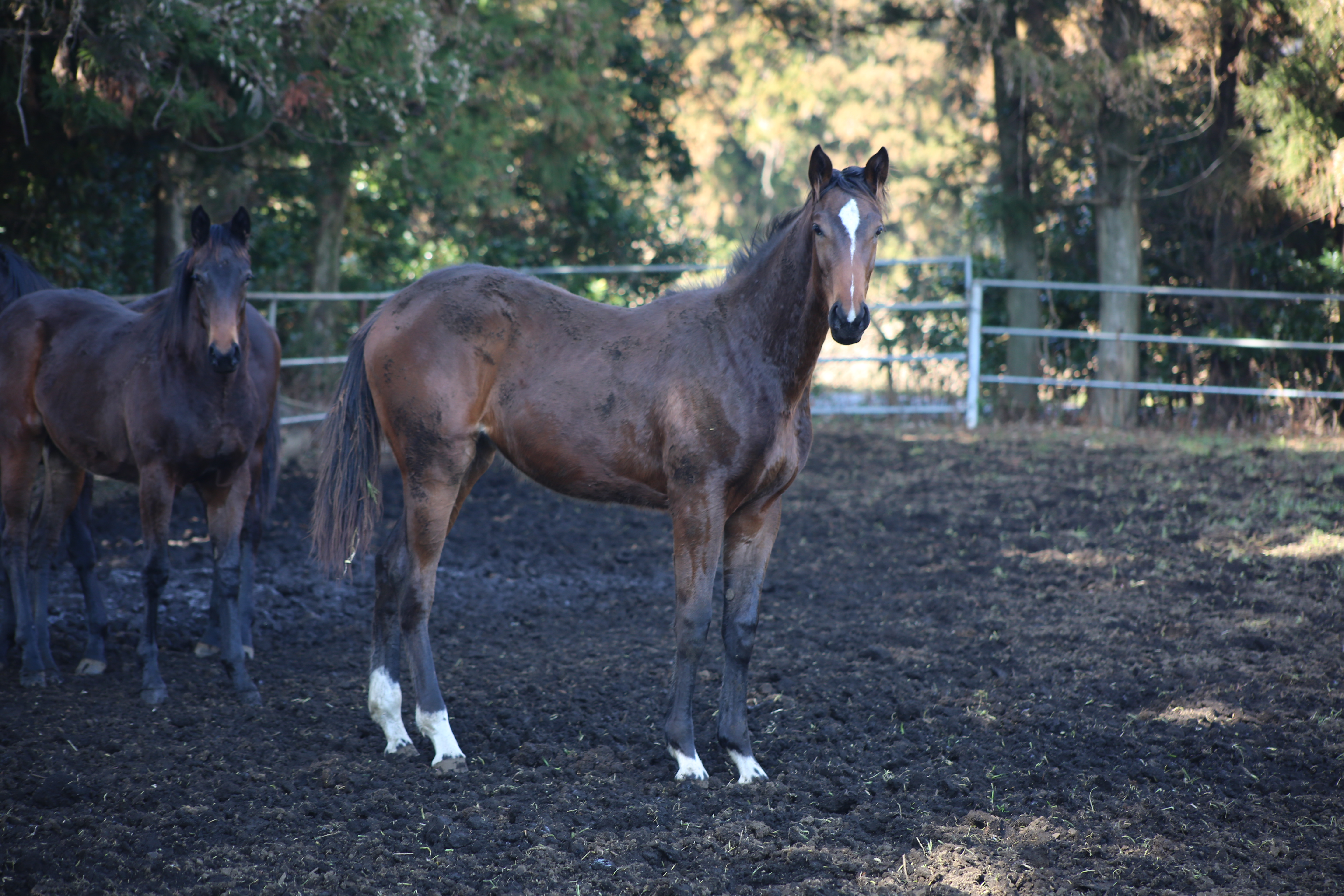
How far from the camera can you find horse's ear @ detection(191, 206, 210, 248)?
423 centimetres

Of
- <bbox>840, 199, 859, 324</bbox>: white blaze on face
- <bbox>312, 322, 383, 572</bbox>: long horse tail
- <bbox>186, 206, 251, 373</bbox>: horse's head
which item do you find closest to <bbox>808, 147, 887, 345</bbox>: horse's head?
<bbox>840, 199, 859, 324</bbox>: white blaze on face

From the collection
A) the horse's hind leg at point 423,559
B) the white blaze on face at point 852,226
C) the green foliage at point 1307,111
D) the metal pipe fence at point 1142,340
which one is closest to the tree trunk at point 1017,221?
the metal pipe fence at point 1142,340

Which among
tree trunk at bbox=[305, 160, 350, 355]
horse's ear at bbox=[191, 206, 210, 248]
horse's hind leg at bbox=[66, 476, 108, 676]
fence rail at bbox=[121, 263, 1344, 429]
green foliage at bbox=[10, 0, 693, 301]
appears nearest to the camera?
horse's ear at bbox=[191, 206, 210, 248]

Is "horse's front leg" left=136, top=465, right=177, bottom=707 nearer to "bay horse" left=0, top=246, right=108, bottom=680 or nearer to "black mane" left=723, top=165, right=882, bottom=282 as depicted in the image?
"bay horse" left=0, top=246, right=108, bottom=680

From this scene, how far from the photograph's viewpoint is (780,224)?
371 centimetres

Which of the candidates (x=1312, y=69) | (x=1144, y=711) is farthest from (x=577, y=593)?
(x=1312, y=69)

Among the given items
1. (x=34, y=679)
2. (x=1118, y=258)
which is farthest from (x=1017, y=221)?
(x=34, y=679)

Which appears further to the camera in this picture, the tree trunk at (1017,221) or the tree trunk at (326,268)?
the tree trunk at (326,268)

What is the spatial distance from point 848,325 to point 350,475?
2.16 metres

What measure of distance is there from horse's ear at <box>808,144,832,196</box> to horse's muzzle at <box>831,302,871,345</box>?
46 cm

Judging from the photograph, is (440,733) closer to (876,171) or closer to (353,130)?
(876,171)

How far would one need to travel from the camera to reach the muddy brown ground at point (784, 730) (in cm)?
281

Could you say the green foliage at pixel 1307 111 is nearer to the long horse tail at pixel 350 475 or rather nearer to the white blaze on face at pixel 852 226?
the white blaze on face at pixel 852 226

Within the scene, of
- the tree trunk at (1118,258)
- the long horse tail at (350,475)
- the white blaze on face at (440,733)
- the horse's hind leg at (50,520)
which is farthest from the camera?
the tree trunk at (1118,258)
